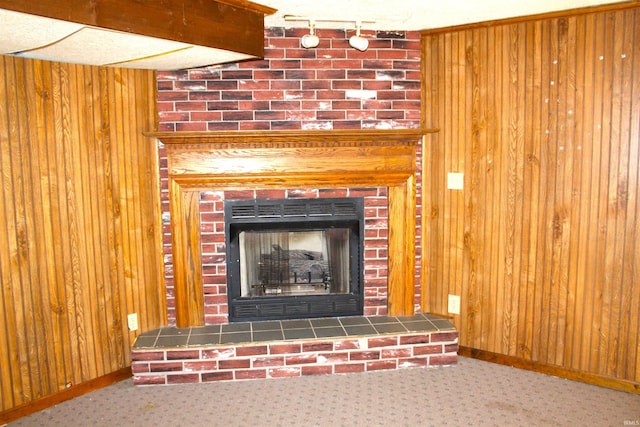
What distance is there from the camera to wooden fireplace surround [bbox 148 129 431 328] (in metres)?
3.11

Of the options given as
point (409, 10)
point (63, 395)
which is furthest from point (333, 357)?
point (409, 10)

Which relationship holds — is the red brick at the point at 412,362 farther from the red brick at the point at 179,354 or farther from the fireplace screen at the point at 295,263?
the red brick at the point at 179,354

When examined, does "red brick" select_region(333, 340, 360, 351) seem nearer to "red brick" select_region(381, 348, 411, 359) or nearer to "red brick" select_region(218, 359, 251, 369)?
"red brick" select_region(381, 348, 411, 359)

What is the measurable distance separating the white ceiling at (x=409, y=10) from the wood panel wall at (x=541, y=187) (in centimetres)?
14

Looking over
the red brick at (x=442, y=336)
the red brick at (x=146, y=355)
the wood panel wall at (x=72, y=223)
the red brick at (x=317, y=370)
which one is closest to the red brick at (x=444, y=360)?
the red brick at (x=442, y=336)

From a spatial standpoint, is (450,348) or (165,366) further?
(450,348)

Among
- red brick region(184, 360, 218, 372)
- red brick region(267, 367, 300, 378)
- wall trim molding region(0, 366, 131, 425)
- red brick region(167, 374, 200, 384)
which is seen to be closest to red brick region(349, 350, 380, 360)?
red brick region(267, 367, 300, 378)

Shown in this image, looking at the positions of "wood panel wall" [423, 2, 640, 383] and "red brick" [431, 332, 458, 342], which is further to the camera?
"red brick" [431, 332, 458, 342]

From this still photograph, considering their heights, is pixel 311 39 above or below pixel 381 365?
above

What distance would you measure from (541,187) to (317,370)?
1844 millimetres

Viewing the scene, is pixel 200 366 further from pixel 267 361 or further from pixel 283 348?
pixel 283 348

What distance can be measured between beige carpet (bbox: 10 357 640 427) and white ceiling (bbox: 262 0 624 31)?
88.6 inches

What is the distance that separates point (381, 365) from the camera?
10.3 feet

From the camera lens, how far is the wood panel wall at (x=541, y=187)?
2764 millimetres
